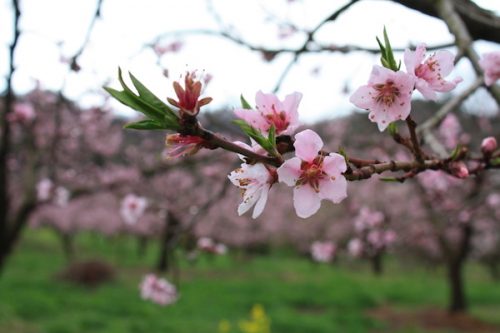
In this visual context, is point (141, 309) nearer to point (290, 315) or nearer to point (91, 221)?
point (290, 315)

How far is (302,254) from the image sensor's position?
2656 cm

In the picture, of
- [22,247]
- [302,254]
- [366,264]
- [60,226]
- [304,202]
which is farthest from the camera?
[302,254]

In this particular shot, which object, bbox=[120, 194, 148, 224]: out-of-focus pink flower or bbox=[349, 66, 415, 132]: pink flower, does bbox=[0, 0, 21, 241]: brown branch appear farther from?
bbox=[349, 66, 415, 132]: pink flower

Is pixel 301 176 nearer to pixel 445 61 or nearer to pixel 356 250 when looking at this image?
pixel 445 61

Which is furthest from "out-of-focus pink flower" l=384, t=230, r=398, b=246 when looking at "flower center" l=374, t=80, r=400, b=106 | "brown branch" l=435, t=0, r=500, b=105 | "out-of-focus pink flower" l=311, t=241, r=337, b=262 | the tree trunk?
the tree trunk

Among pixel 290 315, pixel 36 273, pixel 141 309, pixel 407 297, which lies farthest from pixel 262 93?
pixel 36 273

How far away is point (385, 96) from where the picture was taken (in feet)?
2.51

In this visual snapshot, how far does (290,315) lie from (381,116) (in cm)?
742

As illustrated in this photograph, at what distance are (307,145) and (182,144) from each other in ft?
0.59

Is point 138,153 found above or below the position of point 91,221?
above

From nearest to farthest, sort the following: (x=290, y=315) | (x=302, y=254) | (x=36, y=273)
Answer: (x=290, y=315), (x=36, y=273), (x=302, y=254)

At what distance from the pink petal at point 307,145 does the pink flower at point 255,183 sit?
0.17ft

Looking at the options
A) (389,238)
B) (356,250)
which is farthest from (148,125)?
(389,238)

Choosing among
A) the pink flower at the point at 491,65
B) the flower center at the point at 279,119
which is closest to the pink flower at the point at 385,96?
the flower center at the point at 279,119
